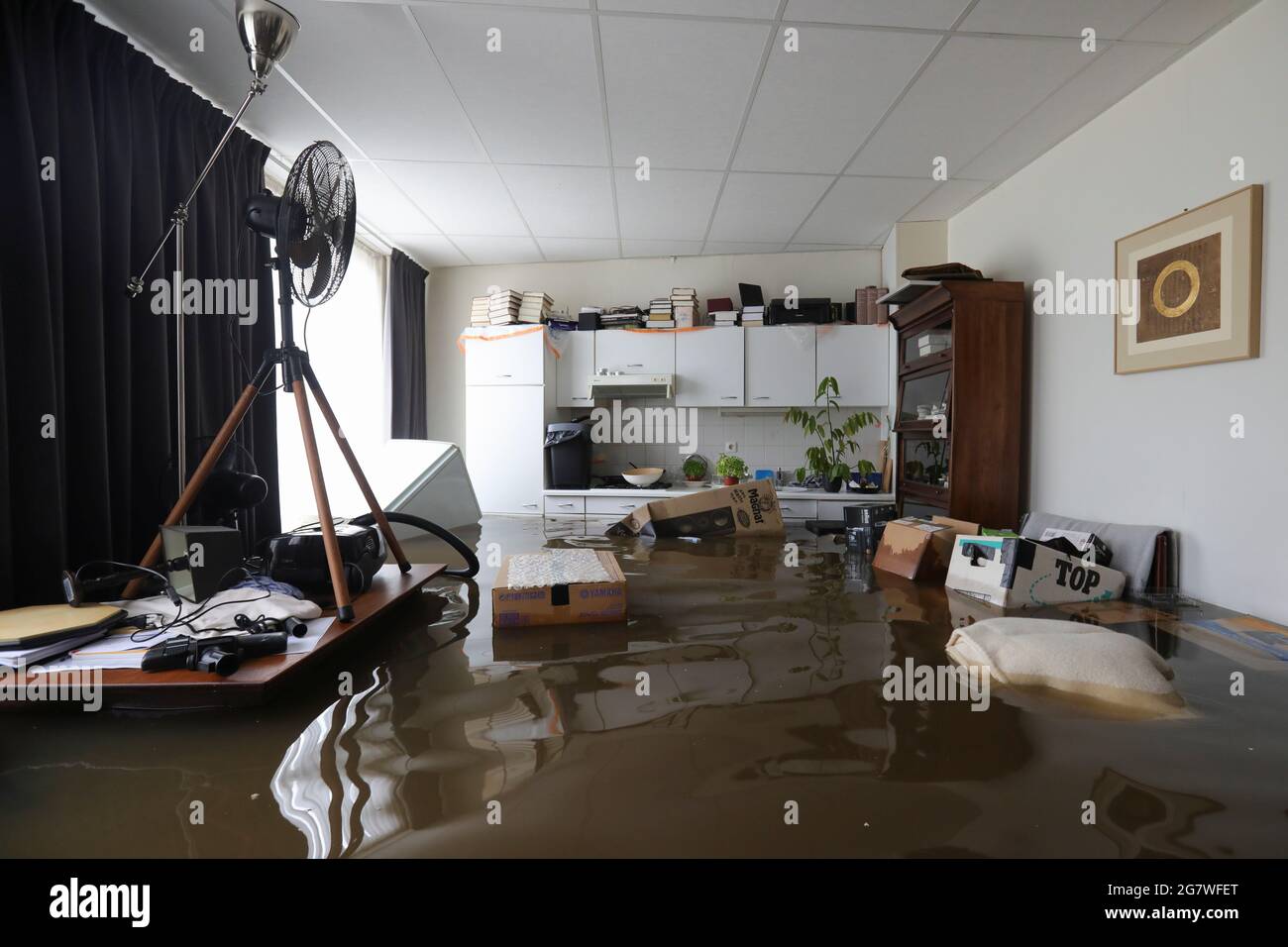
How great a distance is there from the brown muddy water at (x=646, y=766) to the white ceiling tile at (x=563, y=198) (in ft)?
9.60

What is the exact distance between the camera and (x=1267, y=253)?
1980 mm

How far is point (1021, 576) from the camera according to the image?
5.12 feet

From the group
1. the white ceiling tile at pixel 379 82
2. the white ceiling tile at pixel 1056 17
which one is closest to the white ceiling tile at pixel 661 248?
the white ceiling tile at pixel 379 82

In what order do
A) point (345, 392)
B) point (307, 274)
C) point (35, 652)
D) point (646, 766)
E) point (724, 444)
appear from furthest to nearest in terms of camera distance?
1. point (724, 444)
2. point (345, 392)
3. point (307, 274)
4. point (35, 652)
5. point (646, 766)

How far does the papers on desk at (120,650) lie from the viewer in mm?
903

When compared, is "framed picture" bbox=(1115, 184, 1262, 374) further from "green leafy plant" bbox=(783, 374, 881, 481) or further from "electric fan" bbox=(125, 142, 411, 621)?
"electric fan" bbox=(125, 142, 411, 621)

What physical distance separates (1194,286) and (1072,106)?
103 centimetres

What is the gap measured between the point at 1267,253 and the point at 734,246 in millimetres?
3190

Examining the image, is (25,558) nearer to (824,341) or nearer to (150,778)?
(150,778)

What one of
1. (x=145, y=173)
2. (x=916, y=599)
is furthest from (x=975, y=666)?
(x=145, y=173)

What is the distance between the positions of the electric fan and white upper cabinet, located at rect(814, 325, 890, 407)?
3.63m

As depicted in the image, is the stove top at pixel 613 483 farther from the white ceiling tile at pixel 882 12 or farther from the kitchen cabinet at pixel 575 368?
the white ceiling tile at pixel 882 12

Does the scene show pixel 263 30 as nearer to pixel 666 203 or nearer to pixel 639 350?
pixel 666 203

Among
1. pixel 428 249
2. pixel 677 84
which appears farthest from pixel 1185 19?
pixel 428 249
